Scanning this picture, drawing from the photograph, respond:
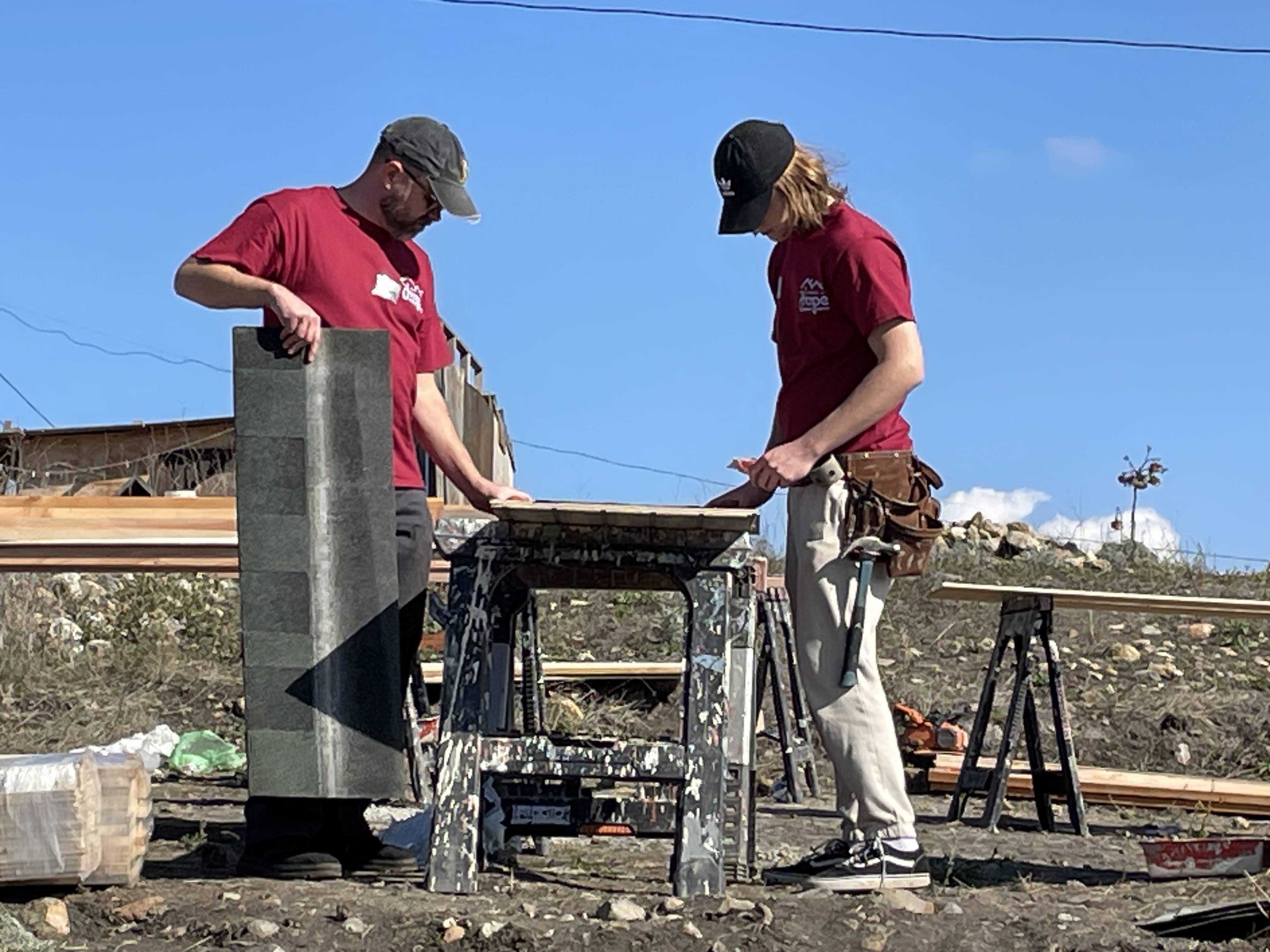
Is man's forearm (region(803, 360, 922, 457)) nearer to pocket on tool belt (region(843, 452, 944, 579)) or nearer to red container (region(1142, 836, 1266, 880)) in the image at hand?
pocket on tool belt (region(843, 452, 944, 579))

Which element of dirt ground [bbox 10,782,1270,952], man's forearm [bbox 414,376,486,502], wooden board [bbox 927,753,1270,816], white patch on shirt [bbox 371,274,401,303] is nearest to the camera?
dirt ground [bbox 10,782,1270,952]

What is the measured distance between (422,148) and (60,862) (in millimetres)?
2062

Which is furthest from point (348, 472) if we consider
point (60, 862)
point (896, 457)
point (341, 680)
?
point (896, 457)

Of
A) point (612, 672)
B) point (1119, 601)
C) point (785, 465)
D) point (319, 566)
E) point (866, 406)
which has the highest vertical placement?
point (866, 406)

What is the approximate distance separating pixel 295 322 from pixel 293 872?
1.43 meters

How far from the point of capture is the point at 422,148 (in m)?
4.33

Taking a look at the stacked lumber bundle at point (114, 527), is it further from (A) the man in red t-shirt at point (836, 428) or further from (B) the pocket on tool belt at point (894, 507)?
(B) the pocket on tool belt at point (894, 507)

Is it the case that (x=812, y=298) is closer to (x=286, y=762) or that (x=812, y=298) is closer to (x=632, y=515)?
(x=632, y=515)

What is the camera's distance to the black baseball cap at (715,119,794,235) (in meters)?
4.12

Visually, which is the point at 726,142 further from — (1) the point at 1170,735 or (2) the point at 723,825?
(1) the point at 1170,735

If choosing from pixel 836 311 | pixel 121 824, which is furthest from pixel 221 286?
pixel 836 311

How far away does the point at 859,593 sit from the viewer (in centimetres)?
401

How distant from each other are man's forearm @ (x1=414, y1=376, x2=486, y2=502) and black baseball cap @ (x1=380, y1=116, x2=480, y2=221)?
0.66 metres

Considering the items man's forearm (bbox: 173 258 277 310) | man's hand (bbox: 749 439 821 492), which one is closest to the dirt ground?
man's hand (bbox: 749 439 821 492)
